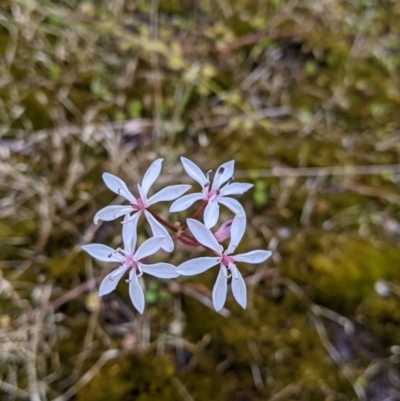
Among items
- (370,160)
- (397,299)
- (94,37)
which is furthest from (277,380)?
(94,37)

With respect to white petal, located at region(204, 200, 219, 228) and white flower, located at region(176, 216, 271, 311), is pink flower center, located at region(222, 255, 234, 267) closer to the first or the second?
white flower, located at region(176, 216, 271, 311)

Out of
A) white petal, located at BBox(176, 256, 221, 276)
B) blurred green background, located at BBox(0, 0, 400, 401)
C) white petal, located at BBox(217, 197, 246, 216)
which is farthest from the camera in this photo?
blurred green background, located at BBox(0, 0, 400, 401)

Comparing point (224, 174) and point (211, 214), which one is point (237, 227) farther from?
point (224, 174)

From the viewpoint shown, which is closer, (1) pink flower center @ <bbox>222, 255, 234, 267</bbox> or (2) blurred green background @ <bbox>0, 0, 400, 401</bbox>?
(1) pink flower center @ <bbox>222, 255, 234, 267</bbox>

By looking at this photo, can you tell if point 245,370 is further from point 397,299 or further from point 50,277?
point 50,277

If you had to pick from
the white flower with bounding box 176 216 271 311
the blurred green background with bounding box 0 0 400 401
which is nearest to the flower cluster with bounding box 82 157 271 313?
the white flower with bounding box 176 216 271 311

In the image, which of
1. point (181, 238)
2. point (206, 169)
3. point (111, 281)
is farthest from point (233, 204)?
point (206, 169)

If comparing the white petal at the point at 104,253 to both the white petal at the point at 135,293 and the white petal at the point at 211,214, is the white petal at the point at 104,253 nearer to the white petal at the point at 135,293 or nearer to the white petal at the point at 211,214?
the white petal at the point at 135,293

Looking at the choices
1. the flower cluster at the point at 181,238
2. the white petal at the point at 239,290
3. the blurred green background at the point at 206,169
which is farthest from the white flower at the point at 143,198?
the blurred green background at the point at 206,169
